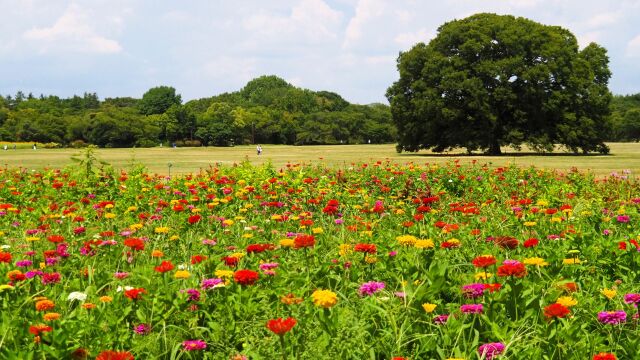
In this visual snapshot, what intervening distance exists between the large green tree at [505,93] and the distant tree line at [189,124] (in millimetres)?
48706

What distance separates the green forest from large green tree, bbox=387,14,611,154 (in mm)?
37019

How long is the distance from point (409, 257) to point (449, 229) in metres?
1.04

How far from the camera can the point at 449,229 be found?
179 inches

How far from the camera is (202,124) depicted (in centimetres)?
10231

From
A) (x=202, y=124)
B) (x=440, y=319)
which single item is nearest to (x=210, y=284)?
(x=440, y=319)

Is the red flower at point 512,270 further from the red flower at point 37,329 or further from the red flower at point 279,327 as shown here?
the red flower at point 37,329

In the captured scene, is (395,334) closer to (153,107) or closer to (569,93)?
(569,93)

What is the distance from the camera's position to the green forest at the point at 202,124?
296ft

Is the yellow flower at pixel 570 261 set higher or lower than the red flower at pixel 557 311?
lower

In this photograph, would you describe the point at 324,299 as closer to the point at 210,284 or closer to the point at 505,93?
the point at 210,284

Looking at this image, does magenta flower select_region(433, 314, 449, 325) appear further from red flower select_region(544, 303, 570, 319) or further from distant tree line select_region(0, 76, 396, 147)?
distant tree line select_region(0, 76, 396, 147)

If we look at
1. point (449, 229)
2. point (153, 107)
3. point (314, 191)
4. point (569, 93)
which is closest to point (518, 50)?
point (569, 93)

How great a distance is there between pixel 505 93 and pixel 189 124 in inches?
2836

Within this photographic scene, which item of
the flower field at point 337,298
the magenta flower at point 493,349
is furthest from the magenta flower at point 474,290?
the magenta flower at point 493,349
